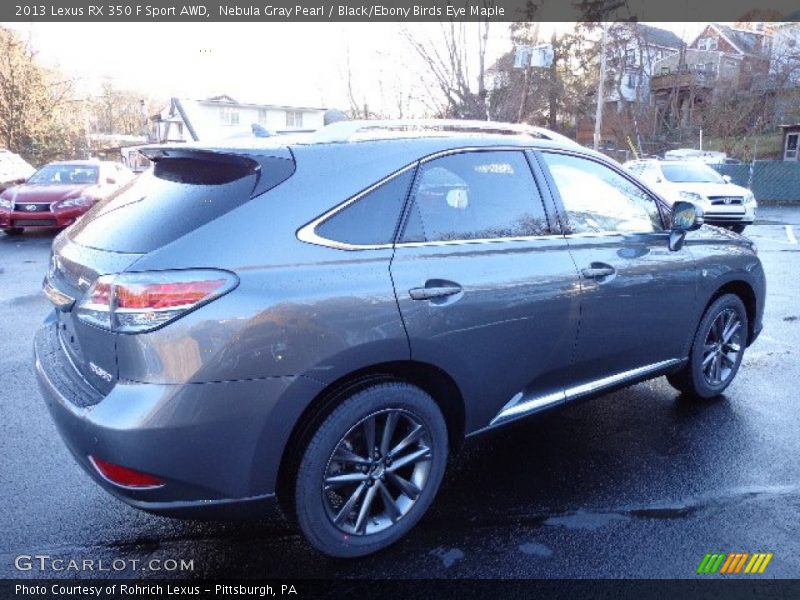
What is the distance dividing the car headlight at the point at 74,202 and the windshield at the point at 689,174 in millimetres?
13279

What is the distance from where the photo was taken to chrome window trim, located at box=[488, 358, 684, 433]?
313 centimetres

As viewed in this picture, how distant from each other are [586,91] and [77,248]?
44.6 metres

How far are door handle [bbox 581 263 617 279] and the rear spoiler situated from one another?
5.33 ft

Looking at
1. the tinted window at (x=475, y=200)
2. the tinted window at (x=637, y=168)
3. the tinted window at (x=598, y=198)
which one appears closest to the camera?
the tinted window at (x=475, y=200)

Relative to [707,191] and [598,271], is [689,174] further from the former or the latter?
[598,271]

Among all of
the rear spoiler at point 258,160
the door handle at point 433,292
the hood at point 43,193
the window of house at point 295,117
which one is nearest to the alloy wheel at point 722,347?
the door handle at point 433,292

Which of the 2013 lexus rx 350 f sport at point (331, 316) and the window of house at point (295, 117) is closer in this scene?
the 2013 lexus rx 350 f sport at point (331, 316)

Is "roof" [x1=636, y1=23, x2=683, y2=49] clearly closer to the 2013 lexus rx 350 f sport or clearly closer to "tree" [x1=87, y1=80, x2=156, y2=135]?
the 2013 lexus rx 350 f sport

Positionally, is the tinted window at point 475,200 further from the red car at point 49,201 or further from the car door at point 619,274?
the red car at point 49,201

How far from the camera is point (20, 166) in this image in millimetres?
17688

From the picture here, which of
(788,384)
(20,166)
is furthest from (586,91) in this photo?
(788,384)

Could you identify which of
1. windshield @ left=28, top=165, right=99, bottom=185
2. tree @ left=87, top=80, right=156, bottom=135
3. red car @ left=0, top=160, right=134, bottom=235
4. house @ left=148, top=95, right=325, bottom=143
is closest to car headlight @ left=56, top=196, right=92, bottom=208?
red car @ left=0, top=160, right=134, bottom=235

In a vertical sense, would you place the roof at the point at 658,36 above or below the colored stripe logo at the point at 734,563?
above

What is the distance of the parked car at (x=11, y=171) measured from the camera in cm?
1620
